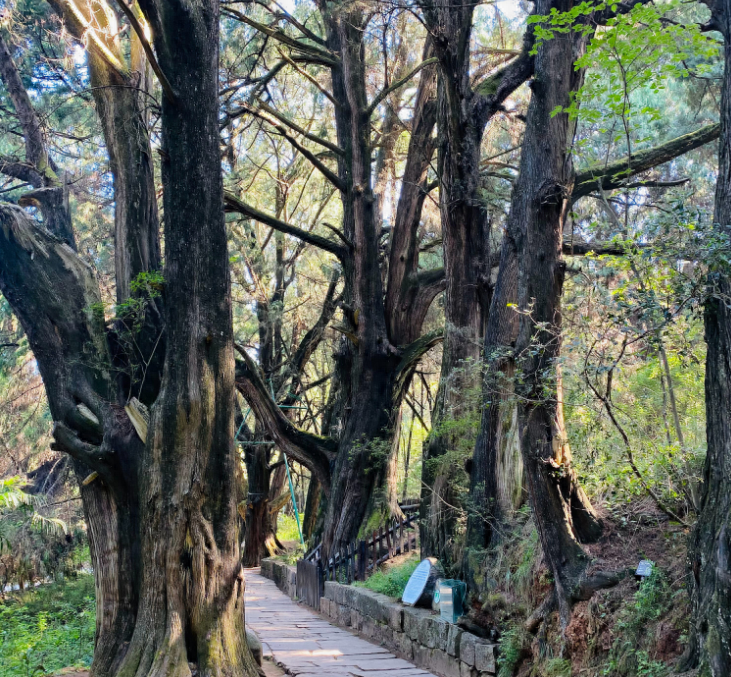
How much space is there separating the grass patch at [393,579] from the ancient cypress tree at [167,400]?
3.53m

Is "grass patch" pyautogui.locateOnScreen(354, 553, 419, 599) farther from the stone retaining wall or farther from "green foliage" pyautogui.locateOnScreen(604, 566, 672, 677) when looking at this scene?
"green foliage" pyautogui.locateOnScreen(604, 566, 672, 677)

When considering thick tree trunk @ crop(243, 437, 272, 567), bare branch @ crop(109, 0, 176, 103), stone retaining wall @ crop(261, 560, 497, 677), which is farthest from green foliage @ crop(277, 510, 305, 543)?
bare branch @ crop(109, 0, 176, 103)

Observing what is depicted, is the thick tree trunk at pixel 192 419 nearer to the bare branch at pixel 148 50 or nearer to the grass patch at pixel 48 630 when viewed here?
the bare branch at pixel 148 50

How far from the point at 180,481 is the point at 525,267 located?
3.46 m

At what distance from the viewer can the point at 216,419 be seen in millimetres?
6457

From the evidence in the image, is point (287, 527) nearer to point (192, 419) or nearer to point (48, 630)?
point (48, 630)

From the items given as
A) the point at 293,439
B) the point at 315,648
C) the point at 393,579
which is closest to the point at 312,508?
the point at 293,439

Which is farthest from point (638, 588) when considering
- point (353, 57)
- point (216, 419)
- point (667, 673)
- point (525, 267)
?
point (353, 57)

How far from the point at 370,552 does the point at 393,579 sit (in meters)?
2.03

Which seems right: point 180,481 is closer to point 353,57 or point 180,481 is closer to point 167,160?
point 167,160

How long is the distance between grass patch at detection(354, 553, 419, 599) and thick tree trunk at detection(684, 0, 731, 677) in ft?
17.6

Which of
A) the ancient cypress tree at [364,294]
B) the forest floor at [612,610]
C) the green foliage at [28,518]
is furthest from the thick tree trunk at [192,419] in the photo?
the ancient cypress tree at [364,294]

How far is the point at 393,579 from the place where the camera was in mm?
9648

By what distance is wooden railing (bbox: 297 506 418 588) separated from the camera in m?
11.3
